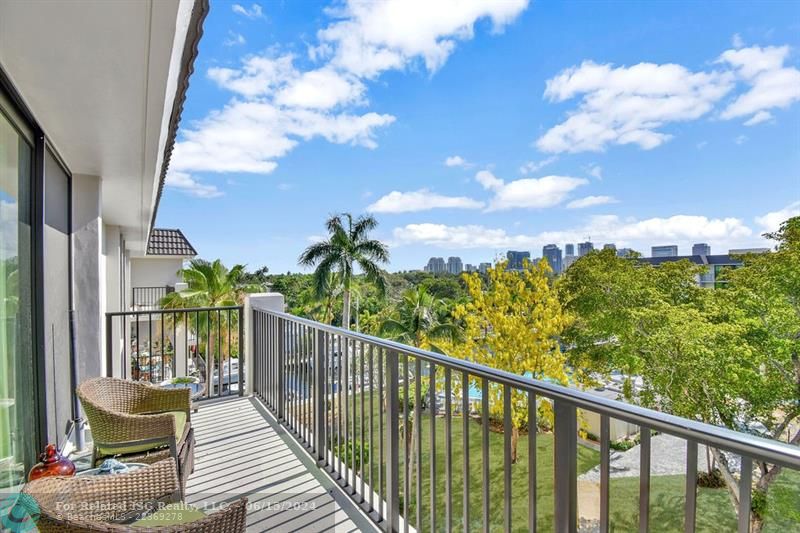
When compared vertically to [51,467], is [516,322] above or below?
below

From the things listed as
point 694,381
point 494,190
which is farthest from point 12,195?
point 494,190

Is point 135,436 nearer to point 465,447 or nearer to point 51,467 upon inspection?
point 51,467

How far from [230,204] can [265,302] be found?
29.7 metres

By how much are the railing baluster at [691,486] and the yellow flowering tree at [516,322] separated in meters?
9.47

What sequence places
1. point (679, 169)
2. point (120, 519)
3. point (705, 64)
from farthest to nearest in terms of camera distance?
point (679, 169)
point (705, 64)
point (120, 519)

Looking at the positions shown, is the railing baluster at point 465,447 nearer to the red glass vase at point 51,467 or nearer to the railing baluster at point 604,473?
the railing baluster at point 604,473

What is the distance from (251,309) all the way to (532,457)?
3.81 metres

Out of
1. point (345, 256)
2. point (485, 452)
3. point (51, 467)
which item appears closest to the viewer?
point (485, 452)

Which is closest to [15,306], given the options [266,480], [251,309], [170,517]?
[170,517]

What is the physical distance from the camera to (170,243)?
15.2 meters

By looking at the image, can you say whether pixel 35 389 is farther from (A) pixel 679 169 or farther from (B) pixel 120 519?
(A) pixel 679 169

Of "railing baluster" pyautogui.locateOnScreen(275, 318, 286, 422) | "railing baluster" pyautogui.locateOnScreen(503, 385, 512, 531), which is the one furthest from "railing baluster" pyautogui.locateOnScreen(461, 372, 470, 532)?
"railing baluster" pyautogui.locateOnScreen(275, 318, 286, 422)

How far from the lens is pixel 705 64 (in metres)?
24.0

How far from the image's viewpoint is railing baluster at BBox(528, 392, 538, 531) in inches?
52.0
